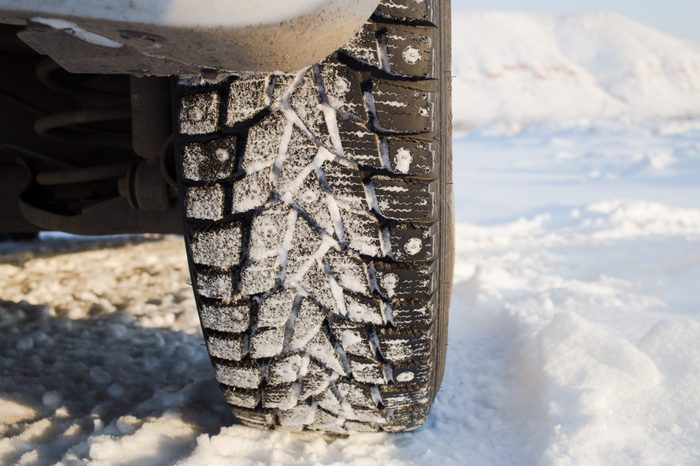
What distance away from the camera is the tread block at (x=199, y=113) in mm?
947

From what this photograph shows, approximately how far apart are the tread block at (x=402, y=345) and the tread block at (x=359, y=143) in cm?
28

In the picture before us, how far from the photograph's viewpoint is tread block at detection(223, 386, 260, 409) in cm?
114

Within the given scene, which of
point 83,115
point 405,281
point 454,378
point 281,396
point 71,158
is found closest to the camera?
point 405,281

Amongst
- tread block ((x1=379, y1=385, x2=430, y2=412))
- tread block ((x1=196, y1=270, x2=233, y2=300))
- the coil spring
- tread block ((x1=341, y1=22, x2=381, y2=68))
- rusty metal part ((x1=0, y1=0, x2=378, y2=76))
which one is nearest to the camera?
rusty metal part ((x1=0, y1=0, x2=378, y2=76))

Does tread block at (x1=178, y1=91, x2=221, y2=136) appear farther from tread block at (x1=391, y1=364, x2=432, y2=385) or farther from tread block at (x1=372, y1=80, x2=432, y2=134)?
tread block at (x1=391, y1=364, x2=432, y2=385)

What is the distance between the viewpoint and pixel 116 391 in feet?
4.83

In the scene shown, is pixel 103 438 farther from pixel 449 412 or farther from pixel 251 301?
pixel 449 412

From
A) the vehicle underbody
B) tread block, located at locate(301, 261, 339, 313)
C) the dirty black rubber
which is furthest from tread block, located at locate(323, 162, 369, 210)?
the vehicle underbody

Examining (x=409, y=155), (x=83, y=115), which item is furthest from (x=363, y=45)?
(x=83, y=115)

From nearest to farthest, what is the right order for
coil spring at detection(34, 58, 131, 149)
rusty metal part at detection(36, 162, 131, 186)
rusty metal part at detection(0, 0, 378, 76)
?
rusty metal part at detection(0, 0, 378, 76), coil spring at detection(34, 58, 131, 149), rusty metal part at detection(36, 162, 131, 186)

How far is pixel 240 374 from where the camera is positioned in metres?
1.11

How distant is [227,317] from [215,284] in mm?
59

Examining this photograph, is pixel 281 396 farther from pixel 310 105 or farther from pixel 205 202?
pixel 310 105

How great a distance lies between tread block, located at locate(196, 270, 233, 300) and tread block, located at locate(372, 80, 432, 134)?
0.34m
